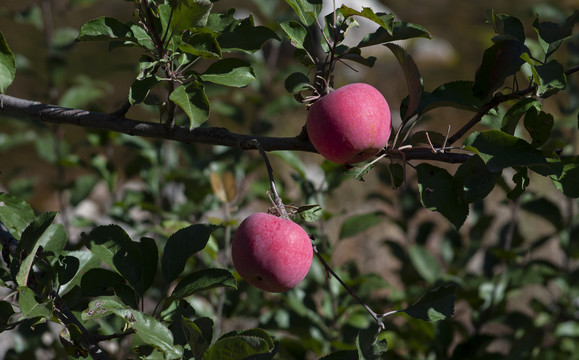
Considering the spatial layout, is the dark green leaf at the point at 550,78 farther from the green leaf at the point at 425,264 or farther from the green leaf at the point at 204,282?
the green leaf at the point at 425,264

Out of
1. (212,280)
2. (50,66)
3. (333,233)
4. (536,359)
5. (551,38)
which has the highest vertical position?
(551,38)

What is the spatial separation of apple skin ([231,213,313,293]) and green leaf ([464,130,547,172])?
22 cm

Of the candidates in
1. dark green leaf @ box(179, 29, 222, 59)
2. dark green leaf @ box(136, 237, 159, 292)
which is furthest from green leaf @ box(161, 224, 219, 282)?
dark green leaf @ box(179, 29, 222, 59)

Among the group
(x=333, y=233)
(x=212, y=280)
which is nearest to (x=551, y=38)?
(x=212, y=280)

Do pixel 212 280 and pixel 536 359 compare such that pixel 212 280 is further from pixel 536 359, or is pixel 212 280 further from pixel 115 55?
pixel 115 55

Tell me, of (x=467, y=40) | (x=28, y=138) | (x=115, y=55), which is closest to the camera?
(x=28, y=138)

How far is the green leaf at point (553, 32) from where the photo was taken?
0.74 metres

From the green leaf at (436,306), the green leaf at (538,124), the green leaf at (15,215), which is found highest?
the green leaf at (538,124)

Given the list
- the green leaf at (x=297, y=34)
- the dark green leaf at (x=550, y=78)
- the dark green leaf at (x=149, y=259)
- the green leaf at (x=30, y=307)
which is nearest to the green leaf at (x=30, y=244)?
the green leaf at (x=30, y=307)

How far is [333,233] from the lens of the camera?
3.20 metres

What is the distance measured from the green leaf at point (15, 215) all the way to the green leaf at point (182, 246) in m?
0.20

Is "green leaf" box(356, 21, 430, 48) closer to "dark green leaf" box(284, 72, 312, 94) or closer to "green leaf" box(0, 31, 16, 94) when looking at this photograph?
"dark green leaf" box(284, 72, 312, 94)

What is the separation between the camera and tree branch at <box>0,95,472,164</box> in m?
0.70

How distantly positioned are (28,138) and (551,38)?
149 centimetres
